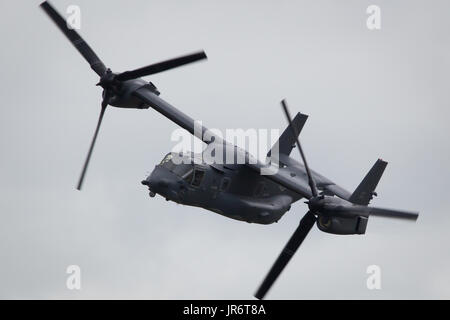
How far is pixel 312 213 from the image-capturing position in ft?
170

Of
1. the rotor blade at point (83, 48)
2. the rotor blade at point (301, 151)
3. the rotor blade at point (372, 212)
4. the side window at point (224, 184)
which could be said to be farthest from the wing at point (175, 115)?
the rotor blade at point (372, 212)

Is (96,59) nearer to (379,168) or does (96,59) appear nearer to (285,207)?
(285,207)

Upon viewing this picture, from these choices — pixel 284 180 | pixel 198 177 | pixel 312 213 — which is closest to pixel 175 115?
pixel 198 177

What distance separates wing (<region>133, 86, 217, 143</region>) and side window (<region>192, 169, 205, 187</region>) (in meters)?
3.51

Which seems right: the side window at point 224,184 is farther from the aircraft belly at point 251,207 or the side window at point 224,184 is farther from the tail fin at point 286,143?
the tail fin at point 286,143

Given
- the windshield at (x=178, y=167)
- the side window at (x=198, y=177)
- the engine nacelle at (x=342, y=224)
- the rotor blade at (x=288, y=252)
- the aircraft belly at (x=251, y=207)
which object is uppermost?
the windshield at (x=178, y=167)

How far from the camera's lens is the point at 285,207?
2163 inches

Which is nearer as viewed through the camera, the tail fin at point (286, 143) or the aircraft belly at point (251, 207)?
the aircraft belly at point (251, 207)

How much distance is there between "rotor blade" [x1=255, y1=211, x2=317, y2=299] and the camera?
173 feet

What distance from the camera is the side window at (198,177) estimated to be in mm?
50969

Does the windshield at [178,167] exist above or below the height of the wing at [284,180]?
above

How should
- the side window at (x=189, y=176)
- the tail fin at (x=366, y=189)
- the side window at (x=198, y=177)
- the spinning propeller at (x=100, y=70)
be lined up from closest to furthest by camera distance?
the side window at (x=189, y=176) < the side window at (x=198, y=177) < the spinning propeller at (x=100, y=70) < the tail fin at (x=366, y=189)

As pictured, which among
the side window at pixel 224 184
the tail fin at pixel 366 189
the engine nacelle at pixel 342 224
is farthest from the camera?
the side window at pixel 224 184

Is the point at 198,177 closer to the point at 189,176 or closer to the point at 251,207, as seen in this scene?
the point at 189,176
